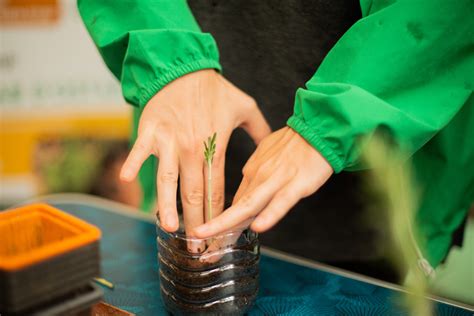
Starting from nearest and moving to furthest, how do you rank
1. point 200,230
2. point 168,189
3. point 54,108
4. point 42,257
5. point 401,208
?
point 42,257
point 200,230
point 168,189
point 401,208
point 54,108

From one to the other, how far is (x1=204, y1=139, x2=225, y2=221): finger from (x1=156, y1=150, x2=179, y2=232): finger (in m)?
0.06

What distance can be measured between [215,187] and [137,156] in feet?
0.47

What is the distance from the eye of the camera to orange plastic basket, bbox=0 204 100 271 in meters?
0.58

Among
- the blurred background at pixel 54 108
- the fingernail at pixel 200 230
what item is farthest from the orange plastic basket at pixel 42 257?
the blurred background at pixel 54 108

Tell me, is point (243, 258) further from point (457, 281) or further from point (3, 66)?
point (3, 66)

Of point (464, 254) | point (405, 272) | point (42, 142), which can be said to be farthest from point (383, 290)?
point (42, 142)

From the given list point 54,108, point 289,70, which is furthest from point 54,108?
point 289,70

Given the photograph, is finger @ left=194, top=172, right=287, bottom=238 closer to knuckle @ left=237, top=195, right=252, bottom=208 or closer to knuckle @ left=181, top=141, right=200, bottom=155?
knuckle @ left=237, top=195, right=252, bottom=208

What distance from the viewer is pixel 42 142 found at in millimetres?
2412

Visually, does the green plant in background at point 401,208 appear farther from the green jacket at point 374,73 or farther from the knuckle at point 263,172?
the knuckle at point 263,172

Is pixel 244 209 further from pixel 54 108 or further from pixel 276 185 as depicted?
pixel 54 108

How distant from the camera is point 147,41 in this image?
902mm

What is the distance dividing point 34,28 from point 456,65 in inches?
76.5

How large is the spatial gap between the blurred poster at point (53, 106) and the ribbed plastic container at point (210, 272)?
1713 mm
